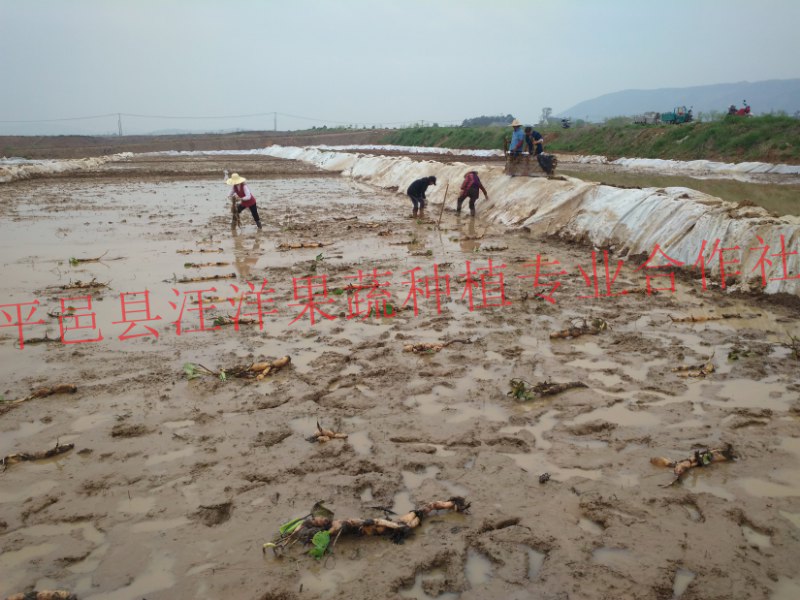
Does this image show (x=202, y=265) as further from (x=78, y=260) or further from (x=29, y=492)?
(x=29, y=492)

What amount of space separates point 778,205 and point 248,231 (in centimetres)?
1194

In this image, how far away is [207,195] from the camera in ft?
59.0

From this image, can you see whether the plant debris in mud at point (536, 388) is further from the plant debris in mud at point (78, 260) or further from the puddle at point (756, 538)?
the plant debris in mud at point (78, 260)

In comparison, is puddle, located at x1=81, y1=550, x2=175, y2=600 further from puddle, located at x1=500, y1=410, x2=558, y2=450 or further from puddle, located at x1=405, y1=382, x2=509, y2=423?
puddle, located at x1=500, y1=410, x2=558, y2=450

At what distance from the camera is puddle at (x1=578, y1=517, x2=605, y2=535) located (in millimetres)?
2861

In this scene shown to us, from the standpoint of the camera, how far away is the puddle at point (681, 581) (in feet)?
8.06

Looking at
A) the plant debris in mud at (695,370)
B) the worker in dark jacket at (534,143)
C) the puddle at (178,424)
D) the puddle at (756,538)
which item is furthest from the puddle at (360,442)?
the worker in dark jacket at (534,143)

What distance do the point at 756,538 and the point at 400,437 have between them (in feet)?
7.10

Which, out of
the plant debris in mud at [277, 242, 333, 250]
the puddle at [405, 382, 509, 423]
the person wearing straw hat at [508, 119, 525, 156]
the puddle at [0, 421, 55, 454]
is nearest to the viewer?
the puddle at [0, 421, 55, 454]

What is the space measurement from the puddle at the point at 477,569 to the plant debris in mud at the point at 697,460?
143cm

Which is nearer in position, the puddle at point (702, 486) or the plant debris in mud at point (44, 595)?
the plant debris in mud at point (44, 595)

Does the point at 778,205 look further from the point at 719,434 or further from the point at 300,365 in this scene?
the point at 300,365

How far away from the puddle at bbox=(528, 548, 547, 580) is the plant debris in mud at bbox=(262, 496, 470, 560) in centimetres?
61

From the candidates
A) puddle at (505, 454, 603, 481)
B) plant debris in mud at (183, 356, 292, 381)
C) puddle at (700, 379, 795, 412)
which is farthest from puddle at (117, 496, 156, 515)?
puddle at (700, 379, 795, 412)
